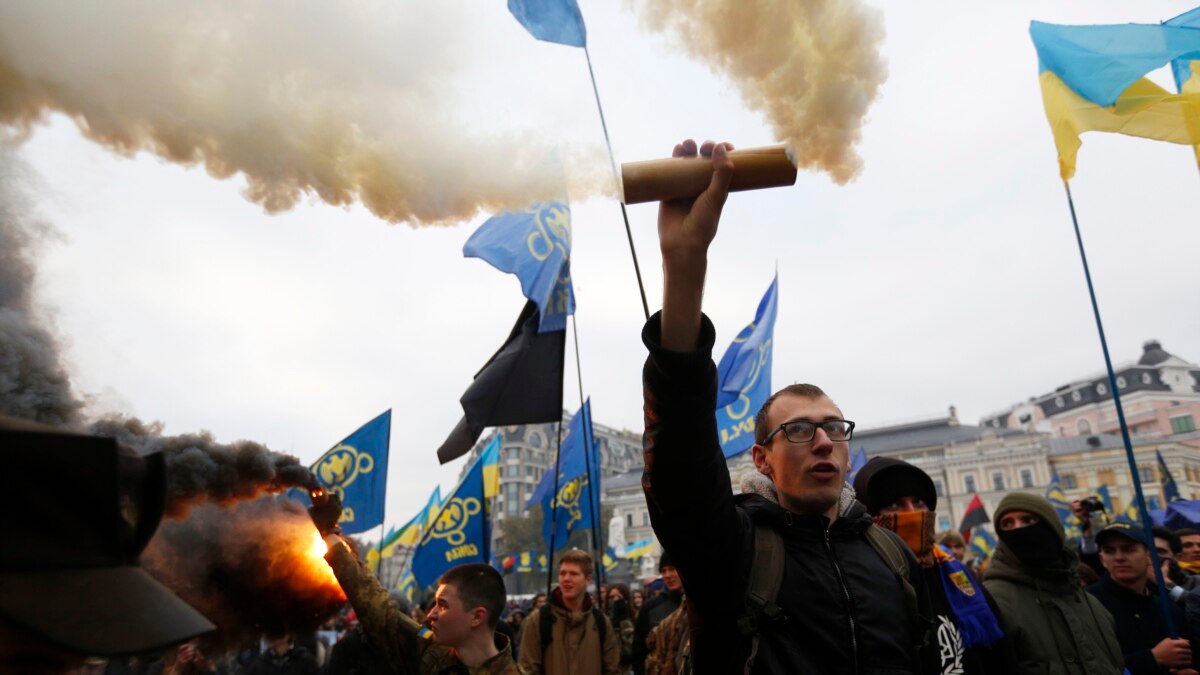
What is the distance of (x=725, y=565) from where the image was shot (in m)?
1.94

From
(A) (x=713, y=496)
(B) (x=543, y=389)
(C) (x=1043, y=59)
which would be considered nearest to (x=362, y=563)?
(A) (x=713, y=496)

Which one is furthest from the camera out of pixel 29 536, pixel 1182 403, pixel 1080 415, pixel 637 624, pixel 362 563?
pixel 1080 415

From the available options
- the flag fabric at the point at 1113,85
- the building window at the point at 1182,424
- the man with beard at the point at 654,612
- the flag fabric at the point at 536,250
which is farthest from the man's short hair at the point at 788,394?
the building window at the point at 1182,424

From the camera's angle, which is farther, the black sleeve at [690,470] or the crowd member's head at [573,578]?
the crowd member's head at [573,578]

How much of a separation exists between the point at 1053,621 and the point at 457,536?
8.65 meters

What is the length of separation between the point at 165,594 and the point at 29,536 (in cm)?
26

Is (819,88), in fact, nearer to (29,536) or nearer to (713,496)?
(713,496)

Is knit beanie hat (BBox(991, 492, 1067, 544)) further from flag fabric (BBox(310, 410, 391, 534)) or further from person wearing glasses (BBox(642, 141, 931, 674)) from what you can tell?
flag fabric (BBox(310, 410, 391, 534))

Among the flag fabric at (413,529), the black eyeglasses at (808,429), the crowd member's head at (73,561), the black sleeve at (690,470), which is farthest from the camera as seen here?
the flag fabric at (413,529)

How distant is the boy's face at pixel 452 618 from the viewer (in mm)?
3678

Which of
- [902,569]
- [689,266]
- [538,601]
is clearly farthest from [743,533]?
[538,601]

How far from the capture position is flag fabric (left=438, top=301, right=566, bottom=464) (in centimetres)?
798

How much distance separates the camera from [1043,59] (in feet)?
20.9

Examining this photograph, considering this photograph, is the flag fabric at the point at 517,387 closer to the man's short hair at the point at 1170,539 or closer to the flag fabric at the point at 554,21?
the flag fabric at the point at 554,21
